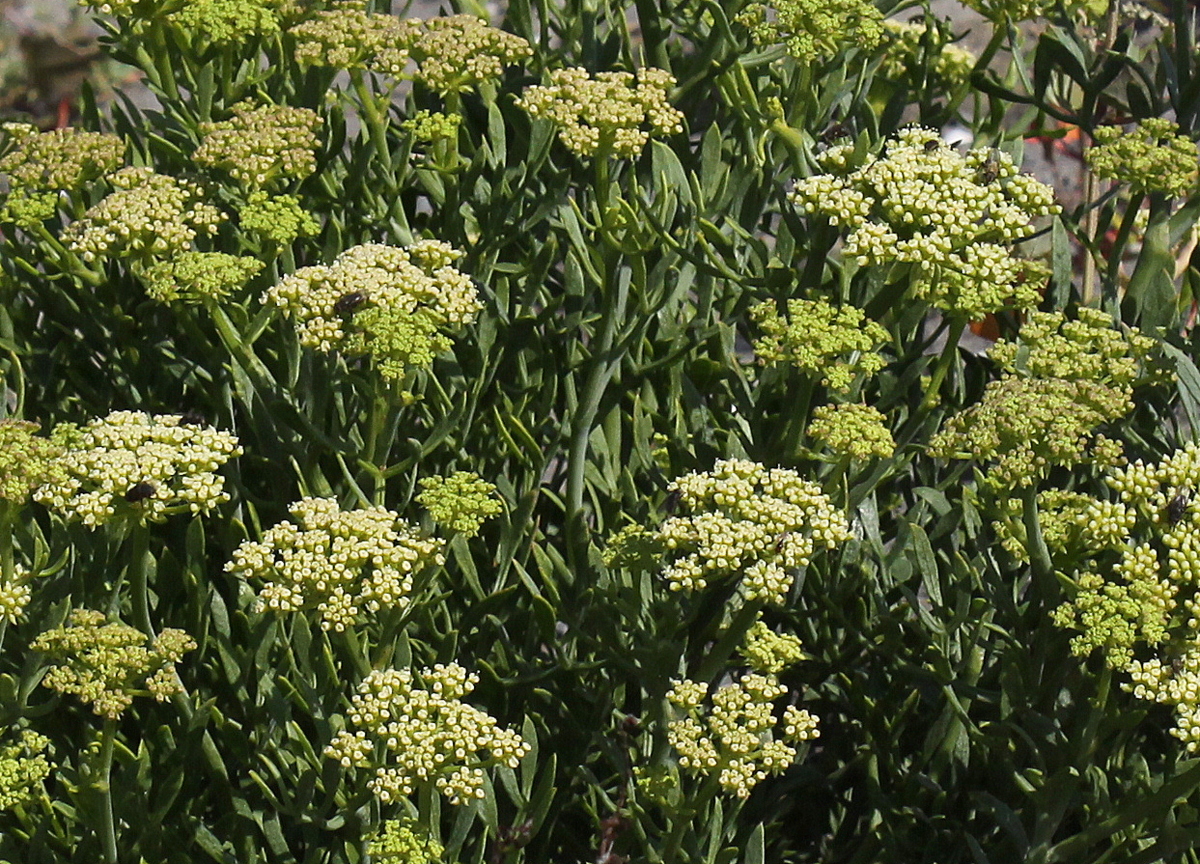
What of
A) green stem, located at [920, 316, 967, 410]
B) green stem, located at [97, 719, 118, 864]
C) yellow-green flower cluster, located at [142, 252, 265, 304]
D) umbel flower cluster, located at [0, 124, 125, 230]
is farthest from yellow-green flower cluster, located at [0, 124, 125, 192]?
green stem, located at [920, 316, 967, 410]

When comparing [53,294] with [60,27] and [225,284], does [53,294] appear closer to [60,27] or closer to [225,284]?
[225,284]

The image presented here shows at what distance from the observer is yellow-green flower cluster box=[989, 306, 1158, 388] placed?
76.1 inches

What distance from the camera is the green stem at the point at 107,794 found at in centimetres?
192

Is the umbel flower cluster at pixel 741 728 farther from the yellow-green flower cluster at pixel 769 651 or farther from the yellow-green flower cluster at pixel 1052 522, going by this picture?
the yellow-green flower cluster at pixel 1052 522

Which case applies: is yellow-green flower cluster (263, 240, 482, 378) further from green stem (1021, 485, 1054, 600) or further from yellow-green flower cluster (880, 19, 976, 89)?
yellow-green flower cluster (880, 19, 976, 89)

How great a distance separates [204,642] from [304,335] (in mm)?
504

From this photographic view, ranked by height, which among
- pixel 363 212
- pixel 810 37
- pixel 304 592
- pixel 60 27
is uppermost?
pixel 810 37

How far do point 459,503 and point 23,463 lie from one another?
510 millimetres

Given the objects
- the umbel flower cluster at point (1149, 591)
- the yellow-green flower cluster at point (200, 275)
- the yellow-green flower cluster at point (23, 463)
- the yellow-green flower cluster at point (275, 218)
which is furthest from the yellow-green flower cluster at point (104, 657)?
the umbel flower cluster at point (1149, 591)

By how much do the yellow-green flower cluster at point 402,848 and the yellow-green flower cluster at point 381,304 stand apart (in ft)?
1.72

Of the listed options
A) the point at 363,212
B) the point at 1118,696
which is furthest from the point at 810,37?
the point at 1118,696

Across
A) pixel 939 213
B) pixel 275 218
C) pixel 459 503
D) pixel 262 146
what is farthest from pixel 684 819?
pixel 262 146

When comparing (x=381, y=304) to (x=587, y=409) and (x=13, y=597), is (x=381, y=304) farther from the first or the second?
(x=13, y=597)

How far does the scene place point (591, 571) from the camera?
89.4 inches
